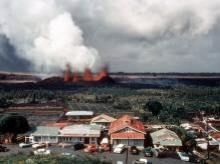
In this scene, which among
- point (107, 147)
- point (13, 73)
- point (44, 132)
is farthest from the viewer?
point (13, 73)

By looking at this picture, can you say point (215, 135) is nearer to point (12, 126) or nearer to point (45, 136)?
point (45, 136)

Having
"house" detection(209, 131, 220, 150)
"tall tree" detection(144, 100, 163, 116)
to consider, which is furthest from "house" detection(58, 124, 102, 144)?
"tall tree" detection(144, 100, 163, 116)

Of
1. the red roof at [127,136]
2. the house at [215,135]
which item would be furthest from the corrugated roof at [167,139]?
the house at [215,135]

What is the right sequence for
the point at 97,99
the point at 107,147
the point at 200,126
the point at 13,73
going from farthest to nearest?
the point at 13,73, the point at 97,99, the point at 200,126, the point at 107,147

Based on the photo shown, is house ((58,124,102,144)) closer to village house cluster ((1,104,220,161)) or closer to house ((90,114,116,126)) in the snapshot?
village house cluster ((1,104,220,161))

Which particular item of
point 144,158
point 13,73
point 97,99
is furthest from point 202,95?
point 13,73

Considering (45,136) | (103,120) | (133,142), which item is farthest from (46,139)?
(103,120)

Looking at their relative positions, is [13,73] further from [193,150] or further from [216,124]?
[193,150]
